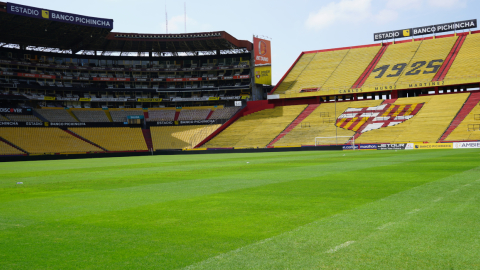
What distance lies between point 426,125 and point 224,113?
38291 mm

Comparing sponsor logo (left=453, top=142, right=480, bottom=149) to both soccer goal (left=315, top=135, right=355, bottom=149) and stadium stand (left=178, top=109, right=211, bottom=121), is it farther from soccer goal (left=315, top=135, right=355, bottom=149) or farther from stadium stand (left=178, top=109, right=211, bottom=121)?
stadium stand (left=178, top=109, right=211, bottom=121)

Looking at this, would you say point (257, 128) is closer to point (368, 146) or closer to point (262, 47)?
point (262, 47)

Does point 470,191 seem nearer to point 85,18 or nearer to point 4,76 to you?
point 85,18

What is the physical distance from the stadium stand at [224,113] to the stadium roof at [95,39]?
42.9ft

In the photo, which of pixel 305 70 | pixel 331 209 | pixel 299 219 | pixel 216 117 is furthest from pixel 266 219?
pixel 305 70

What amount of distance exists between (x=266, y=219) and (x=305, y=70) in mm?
76475

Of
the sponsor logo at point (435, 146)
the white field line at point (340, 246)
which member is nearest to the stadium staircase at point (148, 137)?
the sponsor logo at point (435, 146)

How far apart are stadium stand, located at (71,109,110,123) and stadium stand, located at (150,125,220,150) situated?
10096mm

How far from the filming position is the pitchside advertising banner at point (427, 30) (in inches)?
2940

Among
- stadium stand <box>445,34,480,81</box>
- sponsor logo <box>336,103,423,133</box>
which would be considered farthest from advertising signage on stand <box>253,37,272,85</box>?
stadium stand <box>445,34,480,81</box>

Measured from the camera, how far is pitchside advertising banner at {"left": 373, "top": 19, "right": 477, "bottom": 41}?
245 feet

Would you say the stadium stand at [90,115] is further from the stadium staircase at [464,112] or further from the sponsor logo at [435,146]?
the stadium staircase at [464,112]

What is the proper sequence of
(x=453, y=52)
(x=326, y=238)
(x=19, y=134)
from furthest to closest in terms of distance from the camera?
1. (x=453, y=52)
2. (x=19, y=134)
3. (x=326, y=238)

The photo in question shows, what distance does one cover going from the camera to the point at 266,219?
25.3ft
